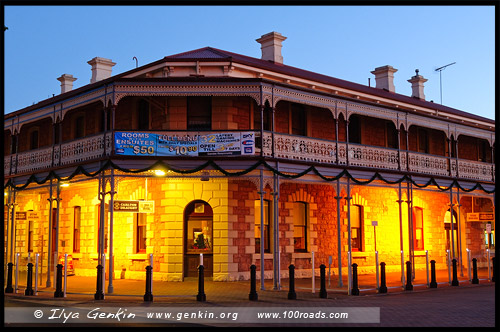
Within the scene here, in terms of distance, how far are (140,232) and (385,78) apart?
1697cm

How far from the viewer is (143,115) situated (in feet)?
74.3

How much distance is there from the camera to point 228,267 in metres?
20.6

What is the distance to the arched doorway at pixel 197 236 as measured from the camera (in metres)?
21.1

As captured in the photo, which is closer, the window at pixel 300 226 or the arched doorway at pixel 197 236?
the arched doorway at pixel 197 236

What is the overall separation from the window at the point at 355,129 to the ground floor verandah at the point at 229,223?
6.97 feet

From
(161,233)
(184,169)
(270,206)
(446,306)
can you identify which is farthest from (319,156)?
(446,306)

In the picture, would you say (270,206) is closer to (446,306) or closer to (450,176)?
(450,176)

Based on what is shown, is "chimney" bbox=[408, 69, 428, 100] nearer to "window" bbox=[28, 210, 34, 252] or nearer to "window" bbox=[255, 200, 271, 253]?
"window" bbox=[255, 200, 271, 253]

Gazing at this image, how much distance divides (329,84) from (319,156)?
14.8 feet

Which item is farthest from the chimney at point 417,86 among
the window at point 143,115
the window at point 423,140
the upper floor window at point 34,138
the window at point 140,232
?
the upper floor window at point 34,138

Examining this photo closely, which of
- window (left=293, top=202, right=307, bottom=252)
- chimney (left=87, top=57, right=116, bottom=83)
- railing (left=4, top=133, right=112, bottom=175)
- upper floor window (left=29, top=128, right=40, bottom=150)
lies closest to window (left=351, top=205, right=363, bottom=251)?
window (left=293, top=202, right=307, bottom=252)

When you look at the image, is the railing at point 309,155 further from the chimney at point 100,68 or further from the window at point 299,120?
the chimney at point 100,68

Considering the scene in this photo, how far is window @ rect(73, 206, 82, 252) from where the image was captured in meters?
25.7

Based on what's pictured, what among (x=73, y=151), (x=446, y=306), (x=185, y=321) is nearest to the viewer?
(x=185, y=321)
